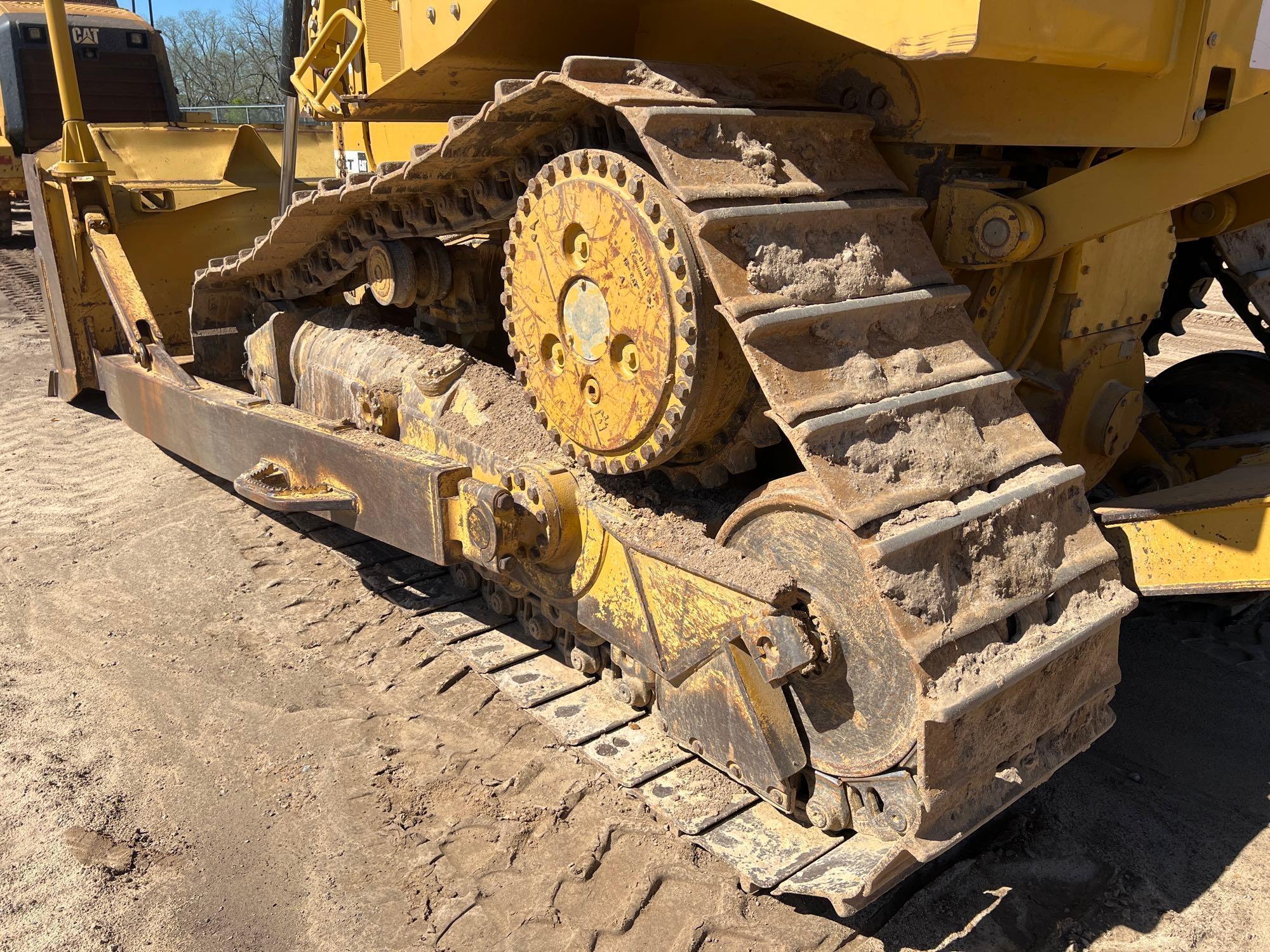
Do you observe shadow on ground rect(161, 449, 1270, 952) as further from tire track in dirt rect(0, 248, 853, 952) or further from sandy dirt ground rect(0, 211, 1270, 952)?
tire track in dirt rect(0, 248, 853, 952)

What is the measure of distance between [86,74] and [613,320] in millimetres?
10299

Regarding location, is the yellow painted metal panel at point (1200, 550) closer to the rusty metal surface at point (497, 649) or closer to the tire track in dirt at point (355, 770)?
the tire track in dirt at point (355, 770)

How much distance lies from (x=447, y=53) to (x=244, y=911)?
2.35 meters

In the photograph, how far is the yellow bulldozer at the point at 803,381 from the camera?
2.21 meters

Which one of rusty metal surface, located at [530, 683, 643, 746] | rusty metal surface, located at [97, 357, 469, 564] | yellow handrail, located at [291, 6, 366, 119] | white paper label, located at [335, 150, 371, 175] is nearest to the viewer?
rusty metal surface, located at [530, 683, 643, 746]

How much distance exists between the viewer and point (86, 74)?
34.6ft

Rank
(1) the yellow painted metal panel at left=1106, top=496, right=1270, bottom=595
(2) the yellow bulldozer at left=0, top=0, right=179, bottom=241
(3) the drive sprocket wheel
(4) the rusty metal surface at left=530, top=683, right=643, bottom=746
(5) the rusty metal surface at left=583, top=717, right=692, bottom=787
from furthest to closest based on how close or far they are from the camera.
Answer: (2) the yellow bulldozer at left=0, top=0, right=179, bottom=241 < (4) the rusty metal surface at left=530, top=683, right=643, bottom=746 < (5) the rusty metal surface at left=583, top=717, right=692, bottom=787 < (1) the yellow painted metal panel at left=1106, top=496, right=1270, bottom=595 < (3) the drive sprocket wheel

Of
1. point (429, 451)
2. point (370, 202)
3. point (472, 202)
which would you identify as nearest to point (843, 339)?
point (472, 202)

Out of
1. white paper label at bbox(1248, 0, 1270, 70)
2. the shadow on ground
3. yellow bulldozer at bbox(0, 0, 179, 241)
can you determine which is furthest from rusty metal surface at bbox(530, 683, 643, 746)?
yellow bulldozer at bbox(0, 0, 179, 241)

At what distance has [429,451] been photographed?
339 centimetres

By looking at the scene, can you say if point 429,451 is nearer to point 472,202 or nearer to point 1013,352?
point 472,202

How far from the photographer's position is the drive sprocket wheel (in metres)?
2.35

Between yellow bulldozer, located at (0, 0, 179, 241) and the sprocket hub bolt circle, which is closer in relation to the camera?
the sprocket hub bolt circle

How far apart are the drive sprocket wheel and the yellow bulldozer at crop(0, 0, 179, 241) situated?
9.59 metres
